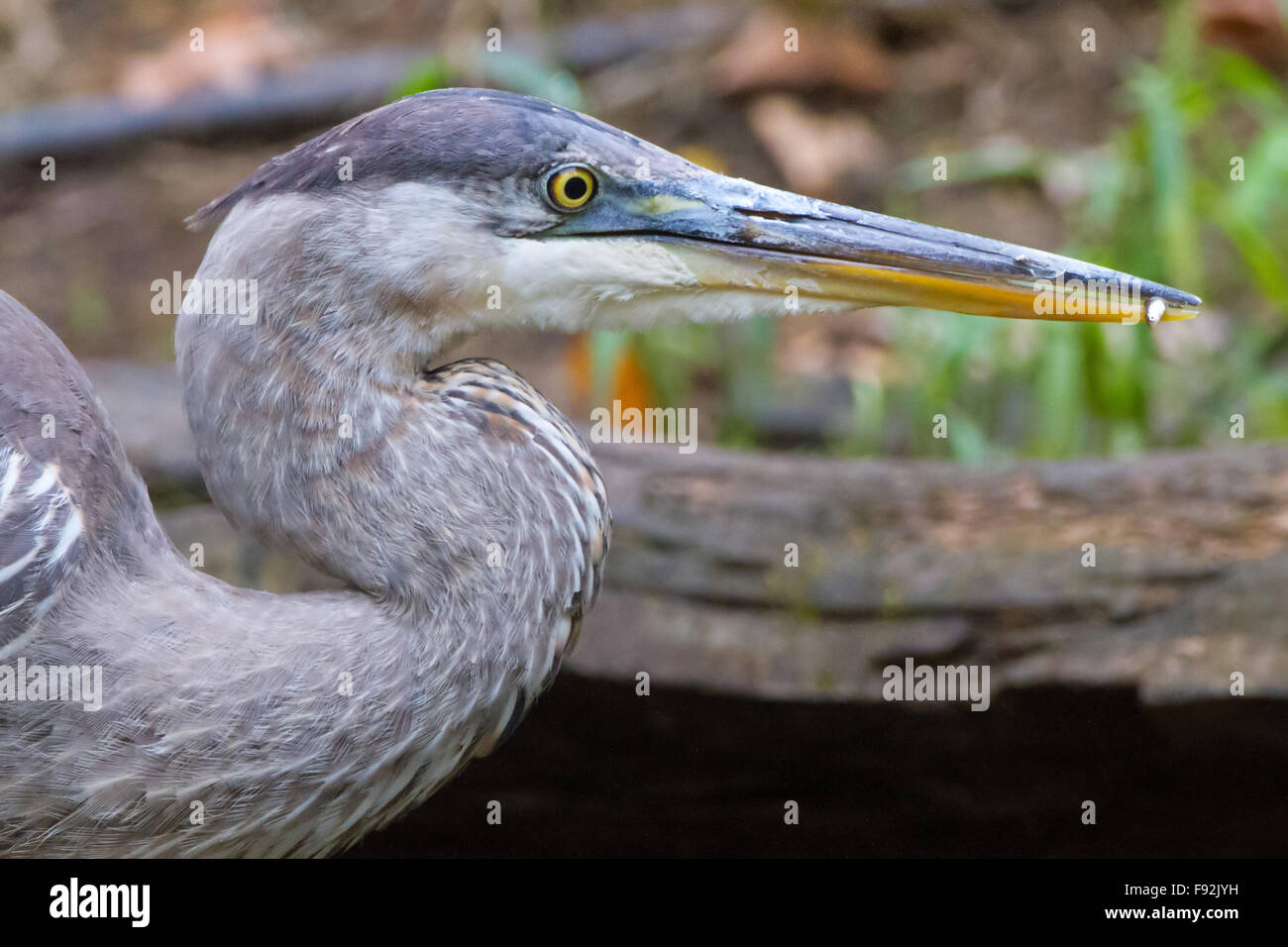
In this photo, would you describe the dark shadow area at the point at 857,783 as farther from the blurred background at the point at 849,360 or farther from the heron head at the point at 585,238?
the heron head at the point at 585,238

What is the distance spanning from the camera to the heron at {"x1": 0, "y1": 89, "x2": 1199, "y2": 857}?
1841mm

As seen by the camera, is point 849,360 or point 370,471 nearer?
point 370,471

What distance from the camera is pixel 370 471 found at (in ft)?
6.10

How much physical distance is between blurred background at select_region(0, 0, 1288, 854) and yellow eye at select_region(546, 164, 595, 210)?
1.04m

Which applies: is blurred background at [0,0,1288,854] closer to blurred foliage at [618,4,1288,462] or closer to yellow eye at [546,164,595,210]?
blurred foliage at [618,4,1288,462]

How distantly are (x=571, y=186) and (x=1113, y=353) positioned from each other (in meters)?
2.19

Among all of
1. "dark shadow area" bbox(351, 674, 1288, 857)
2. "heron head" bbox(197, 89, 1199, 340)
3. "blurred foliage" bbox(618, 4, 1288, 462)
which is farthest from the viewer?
"blurred foliage" bbox(618, 4, 1288, 462)

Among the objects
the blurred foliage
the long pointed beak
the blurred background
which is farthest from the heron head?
the blurred foliage

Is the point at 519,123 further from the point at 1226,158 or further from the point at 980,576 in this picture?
the point at 1226,158

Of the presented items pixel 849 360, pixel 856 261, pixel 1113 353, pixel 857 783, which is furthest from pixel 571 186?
pixel 849 360

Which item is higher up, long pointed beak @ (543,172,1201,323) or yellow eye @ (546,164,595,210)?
yellow eye @ (546,164,595,210)

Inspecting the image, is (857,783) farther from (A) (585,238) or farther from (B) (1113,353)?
(B) (1113,353)

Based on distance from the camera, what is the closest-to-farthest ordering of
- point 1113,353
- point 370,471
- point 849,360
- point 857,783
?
point 370,471 < point 857,783 < point 1113,353 < point 849,360
